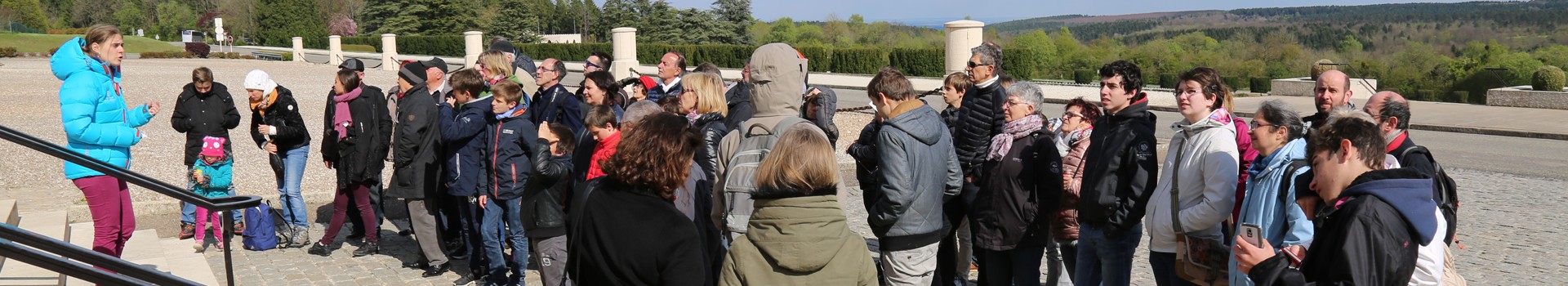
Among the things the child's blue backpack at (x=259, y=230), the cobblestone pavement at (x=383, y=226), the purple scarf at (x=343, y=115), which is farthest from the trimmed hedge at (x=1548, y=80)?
the child's blue backpack at (x=259, y=230)

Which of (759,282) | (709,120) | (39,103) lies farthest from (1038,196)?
(39,103)

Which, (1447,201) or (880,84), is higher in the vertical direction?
(880,84)

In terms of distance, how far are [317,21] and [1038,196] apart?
8465cm

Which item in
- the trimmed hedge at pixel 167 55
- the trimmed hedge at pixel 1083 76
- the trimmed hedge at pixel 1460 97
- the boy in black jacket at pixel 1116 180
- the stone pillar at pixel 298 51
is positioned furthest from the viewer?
the trimmed hedge at pixel 167 55

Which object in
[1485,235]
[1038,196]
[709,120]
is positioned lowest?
[1485,235]

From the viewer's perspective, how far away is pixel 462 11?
65.9m

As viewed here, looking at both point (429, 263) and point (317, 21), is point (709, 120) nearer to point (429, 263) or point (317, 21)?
point (429, 263)

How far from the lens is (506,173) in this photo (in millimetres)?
6223

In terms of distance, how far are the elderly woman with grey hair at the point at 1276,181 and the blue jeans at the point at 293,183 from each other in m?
6.48

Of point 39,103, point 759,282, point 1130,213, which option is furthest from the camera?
point 39,103

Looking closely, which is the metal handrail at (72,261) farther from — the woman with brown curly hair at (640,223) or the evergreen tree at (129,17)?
the evergreen tree at (129,17)

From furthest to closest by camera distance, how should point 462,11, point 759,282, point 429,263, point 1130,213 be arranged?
1. point 462,11
2. point 429,263
3. point 1130,213
4. point 759,282

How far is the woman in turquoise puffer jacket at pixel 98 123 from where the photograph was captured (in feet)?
18.7

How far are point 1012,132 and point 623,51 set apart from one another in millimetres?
24677
